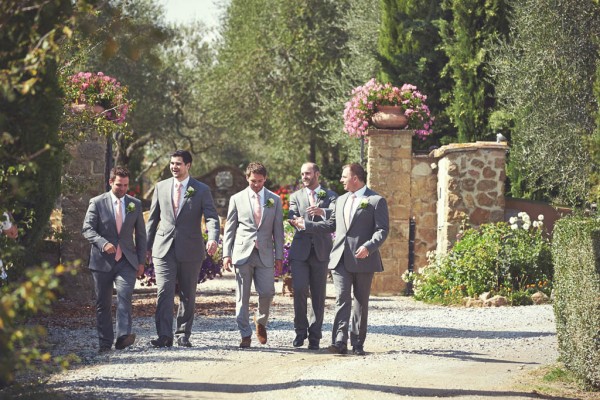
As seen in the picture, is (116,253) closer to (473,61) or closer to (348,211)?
(348,211)

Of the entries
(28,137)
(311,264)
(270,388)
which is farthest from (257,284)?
(28,137)

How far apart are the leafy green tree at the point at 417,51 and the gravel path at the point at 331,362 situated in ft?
34.5

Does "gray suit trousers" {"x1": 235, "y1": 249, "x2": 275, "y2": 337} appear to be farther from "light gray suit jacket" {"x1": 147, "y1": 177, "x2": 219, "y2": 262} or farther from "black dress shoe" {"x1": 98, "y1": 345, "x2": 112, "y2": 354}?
"black dress shoe" {"x1": 98, "y1": 345, "x2": 112, "y2": 354}

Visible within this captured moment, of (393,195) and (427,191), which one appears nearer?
(393,195)

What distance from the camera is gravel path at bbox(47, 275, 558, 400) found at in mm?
8047

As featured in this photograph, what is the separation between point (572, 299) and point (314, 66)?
76.4ft

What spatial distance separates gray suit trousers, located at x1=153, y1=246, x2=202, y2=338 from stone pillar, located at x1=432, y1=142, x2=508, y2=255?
22.6 feet

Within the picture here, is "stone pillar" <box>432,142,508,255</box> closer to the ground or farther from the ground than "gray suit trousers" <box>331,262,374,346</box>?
farther from the ground

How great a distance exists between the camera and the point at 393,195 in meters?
17.3

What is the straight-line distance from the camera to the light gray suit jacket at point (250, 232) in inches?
416

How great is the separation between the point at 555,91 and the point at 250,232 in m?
9.43


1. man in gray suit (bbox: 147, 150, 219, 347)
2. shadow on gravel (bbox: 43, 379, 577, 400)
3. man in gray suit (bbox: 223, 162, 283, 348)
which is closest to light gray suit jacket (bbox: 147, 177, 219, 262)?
man in gray suit (bbox: 147, 150, 219, 347)

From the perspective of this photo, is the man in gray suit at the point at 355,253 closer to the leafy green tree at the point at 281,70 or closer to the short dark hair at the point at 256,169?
the short dark hair at the point at 256,169

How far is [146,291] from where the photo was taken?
714 inches
